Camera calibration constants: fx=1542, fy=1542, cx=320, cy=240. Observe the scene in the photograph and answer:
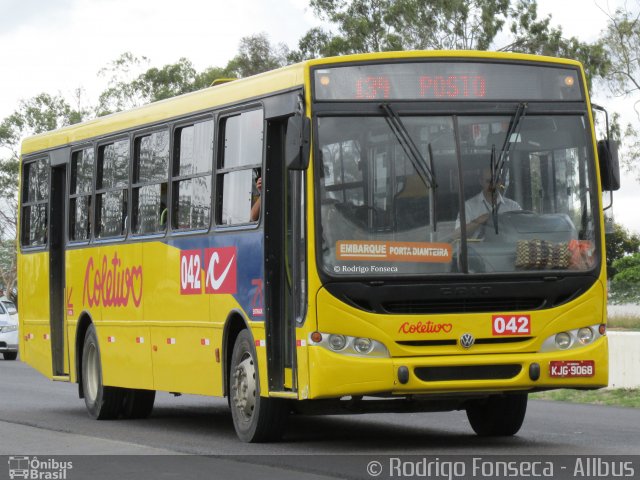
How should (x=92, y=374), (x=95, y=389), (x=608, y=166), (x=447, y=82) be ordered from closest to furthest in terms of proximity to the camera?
(x=447, y=82)
(x=608, y=166)
(x=95, y=389)
(x=92, y=374)

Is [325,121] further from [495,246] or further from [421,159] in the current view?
[495,246]

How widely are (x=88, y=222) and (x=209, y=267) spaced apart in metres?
4.01

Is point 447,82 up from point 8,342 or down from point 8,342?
up

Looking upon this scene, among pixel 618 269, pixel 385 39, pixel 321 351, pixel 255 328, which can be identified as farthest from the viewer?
pixel 618 269

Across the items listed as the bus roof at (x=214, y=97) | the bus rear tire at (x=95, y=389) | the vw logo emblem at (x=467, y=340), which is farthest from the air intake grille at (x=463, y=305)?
the bus rear tire at (x=95, y=389)

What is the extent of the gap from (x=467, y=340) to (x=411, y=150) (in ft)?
5.15

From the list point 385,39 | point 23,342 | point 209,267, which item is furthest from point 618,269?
point 209,267

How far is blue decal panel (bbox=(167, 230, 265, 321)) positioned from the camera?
43.5ft

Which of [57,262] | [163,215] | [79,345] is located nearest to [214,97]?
[163,215]

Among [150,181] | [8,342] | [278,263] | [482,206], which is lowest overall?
[8,342]

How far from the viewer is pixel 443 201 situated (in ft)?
40.1

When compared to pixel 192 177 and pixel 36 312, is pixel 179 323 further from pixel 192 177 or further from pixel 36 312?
pixel 36 312

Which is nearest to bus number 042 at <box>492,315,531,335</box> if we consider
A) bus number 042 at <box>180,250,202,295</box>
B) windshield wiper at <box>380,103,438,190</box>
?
windshield wiper at <box>380,103,438,190</box>

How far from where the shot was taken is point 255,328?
13266mm
